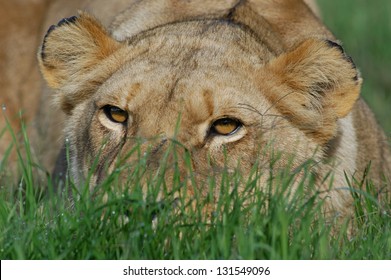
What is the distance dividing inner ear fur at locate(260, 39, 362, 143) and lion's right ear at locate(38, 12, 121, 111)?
0.76 m

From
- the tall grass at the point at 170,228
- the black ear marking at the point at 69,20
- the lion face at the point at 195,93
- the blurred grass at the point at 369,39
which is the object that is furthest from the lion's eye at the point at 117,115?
the blurred grass at the point at 369,39

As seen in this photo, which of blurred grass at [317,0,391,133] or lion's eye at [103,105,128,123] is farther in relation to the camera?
blurred grass at [317,0,391,133]

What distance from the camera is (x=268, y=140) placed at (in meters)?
4.12

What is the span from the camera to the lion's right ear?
452 centimetres

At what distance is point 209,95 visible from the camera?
4031 millimetres

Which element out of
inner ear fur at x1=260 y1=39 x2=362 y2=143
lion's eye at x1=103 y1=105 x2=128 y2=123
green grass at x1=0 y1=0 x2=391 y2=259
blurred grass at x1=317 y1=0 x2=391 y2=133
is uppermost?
blurred grass at x1=317 y1=0 x2=391 y2=133

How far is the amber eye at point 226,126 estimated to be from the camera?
4020 millimetres

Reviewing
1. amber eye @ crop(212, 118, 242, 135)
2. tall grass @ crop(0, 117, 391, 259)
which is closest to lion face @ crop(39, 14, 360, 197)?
amber eye @ crop(212, 118, 242, 135)

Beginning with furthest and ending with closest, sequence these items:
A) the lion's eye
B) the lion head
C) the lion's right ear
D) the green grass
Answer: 1. the lion's right ear
2. the lion's eye
3. the lion head
4. the green grass

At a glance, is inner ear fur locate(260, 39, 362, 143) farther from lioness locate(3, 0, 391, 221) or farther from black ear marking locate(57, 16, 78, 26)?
black ear marking locate(57, 16, 78, 26)

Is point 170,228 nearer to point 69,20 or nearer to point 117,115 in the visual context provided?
point 117,115

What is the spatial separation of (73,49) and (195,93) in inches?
32.1

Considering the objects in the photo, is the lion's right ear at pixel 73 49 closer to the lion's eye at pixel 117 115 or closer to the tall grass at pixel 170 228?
the lion's eye at pixel 117 115
